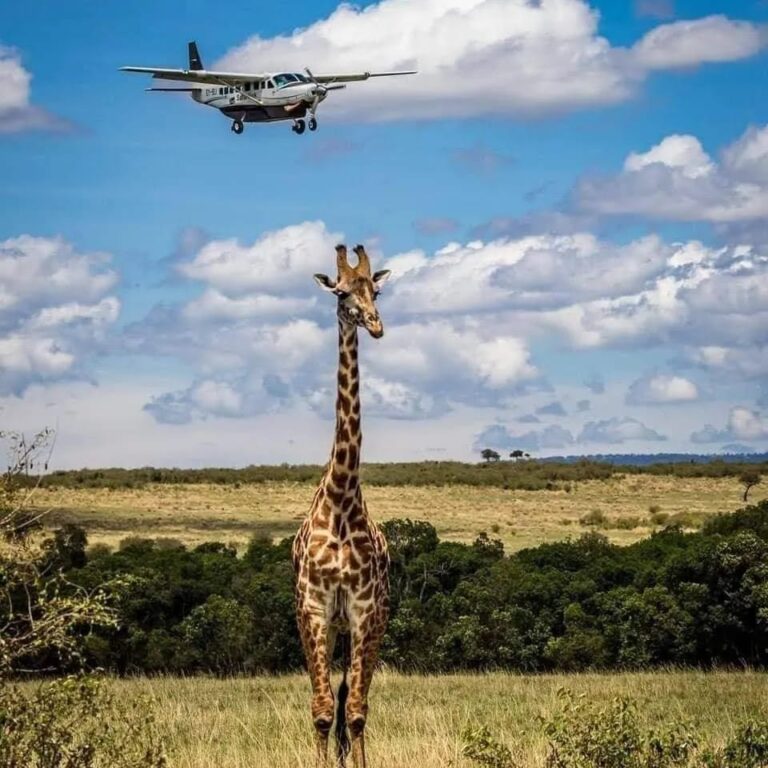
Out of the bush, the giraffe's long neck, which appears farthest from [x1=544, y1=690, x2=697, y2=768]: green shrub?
the bush

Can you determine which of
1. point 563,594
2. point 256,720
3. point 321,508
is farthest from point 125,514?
point 321,508

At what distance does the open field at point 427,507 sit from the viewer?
6031cm

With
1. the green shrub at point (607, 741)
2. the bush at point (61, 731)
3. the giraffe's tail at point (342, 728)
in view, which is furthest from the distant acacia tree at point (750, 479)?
the bush at point (61, 731)

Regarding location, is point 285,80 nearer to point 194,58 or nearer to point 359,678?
point 194,58

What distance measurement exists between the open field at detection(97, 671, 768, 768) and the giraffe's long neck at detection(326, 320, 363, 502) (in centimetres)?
201

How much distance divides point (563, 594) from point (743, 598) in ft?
11.7

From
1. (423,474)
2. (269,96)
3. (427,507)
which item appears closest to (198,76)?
(269,96)

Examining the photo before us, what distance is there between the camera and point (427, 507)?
252ft

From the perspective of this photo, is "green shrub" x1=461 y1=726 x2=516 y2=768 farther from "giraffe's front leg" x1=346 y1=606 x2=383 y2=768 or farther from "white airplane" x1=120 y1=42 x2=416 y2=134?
"white airplane" x1=120 y1=42 x2=416 y2=134

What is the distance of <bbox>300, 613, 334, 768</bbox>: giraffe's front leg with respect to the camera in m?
10.1

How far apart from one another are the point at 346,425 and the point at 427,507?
218 feet

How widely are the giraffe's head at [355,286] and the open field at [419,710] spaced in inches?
126

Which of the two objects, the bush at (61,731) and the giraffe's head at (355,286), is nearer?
the bush at (61,731)

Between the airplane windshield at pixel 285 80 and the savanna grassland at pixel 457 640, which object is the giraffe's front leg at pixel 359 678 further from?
the airplane windshield at pixel 285 80
